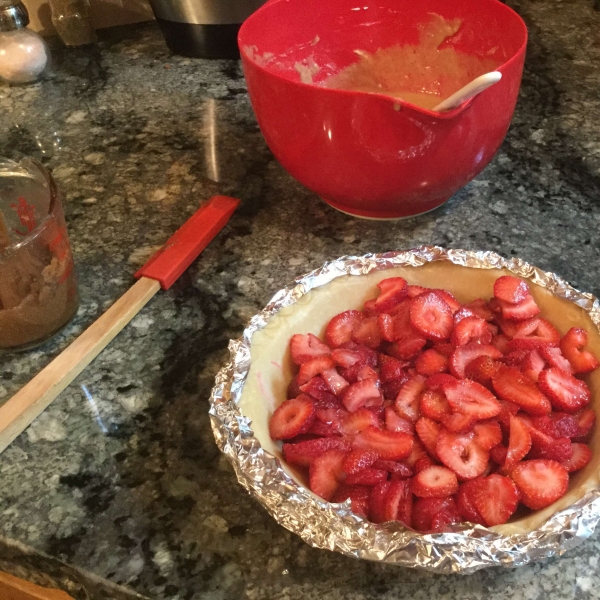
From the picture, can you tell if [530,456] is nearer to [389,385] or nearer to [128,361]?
[389,385]

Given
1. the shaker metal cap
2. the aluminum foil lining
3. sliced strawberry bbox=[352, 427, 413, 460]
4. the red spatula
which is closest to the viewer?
the aluminum foil lining

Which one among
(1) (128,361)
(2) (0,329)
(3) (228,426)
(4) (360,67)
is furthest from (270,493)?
(4) (360,67)

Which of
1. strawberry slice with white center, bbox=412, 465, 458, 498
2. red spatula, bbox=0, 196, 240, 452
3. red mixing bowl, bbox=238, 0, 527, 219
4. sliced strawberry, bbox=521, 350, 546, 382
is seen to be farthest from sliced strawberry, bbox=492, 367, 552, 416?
red spatula, bbox=0, 196, 240, 452

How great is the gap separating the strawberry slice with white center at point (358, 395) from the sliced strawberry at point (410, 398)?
0.03 m

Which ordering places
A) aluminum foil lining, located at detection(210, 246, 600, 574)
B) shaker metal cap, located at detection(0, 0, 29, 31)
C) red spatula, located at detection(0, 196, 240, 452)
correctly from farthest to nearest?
shaker metal cap, located at detection(0, 0, 29, 31) < red spatula, located at detection(0, 196, 240, 452) < aluminum foil lining, located at detection(210, 246, 600, 574)

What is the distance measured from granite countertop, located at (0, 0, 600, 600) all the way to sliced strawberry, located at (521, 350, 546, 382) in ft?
0.58

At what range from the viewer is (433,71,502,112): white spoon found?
67cm

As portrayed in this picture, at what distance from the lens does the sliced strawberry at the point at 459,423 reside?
62 centimetres

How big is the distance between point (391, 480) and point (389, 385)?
12 cm

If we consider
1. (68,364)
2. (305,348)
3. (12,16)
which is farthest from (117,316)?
(12,16)

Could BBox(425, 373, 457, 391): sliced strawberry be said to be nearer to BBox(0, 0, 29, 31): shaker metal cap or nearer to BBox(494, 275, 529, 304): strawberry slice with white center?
BBox(494, 275, 529, 304): strawberry slice with white center

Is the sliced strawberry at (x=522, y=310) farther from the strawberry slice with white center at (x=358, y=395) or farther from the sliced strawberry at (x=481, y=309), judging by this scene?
the strawberry slice with white center at (x=358, y=395)

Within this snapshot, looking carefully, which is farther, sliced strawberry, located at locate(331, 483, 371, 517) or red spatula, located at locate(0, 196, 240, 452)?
red spatula, located at locate(0, 196, 240, 452)

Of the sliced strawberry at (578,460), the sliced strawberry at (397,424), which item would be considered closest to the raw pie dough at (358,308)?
the sliced strawberry at (578,460)
